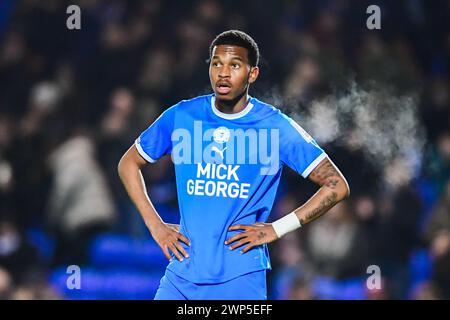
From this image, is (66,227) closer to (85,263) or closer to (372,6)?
(85,263)

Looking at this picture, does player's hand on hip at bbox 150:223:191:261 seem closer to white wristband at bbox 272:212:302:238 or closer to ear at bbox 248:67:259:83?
white wristband at bbox 272:212:302:238

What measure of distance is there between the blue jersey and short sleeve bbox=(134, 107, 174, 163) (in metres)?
0.05

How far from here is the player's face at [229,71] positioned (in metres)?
4.19

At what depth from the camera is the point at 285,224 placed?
166 inches

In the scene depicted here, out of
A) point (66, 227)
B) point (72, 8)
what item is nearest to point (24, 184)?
point (66, 227)

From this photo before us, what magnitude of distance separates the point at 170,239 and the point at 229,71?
2.68ft

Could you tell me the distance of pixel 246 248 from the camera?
405 centimetres

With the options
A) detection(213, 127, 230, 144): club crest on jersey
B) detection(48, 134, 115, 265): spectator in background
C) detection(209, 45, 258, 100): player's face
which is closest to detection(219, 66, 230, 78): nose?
detection(209, 45, 258, 100): player's face

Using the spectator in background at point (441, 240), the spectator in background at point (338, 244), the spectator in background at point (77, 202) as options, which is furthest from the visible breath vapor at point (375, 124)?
the spectator in background at point (77, 202)

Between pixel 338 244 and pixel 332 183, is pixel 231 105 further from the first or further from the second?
pixel 338 244

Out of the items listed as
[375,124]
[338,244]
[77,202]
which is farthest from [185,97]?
[338,244]

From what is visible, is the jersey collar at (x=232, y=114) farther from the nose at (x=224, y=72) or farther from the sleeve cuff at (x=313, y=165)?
the sleeve cuff at (x=313, y=165)

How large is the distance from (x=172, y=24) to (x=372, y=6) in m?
1.64
